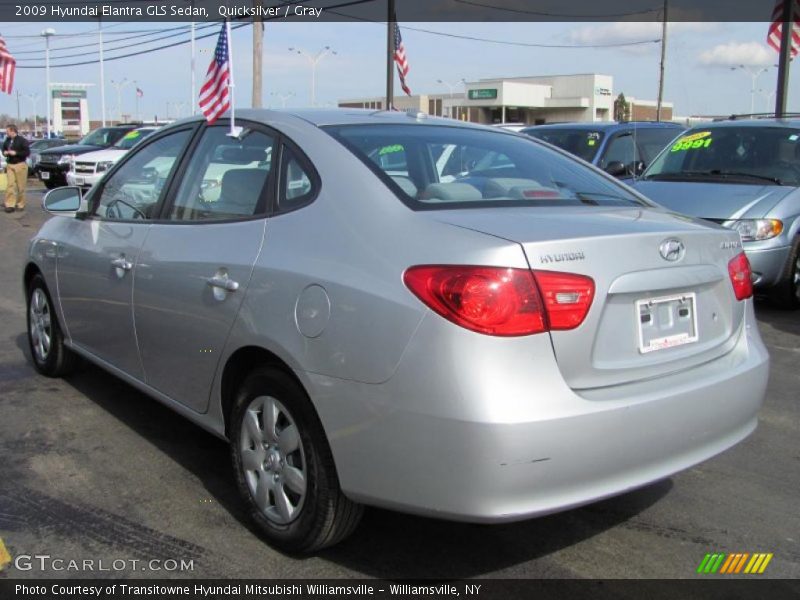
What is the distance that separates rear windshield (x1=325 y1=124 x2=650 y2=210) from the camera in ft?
A: 9.90

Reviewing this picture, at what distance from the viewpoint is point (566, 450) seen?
243 centimetres

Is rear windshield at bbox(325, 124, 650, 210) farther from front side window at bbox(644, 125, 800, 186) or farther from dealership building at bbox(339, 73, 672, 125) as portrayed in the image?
dealership building at bbox(339, 73, 672, 125)

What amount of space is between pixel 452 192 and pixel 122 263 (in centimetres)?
186

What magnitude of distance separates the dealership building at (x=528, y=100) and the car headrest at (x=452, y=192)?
210 ft

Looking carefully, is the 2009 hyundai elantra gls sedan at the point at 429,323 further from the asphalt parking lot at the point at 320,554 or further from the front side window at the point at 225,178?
the asphalt parking lot at the point at 320,554

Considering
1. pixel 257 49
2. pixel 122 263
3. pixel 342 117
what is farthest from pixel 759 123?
pixel 257 49

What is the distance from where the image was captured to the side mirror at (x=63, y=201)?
15.9 feet

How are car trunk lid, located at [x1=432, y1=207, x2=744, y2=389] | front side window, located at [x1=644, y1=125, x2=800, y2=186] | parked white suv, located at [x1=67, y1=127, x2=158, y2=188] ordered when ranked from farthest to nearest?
parked white suv, located at [x1=67, y1=127, x2=158, y2=188] → front side window, located at [x1=644, y1=125, x2=800, y2=186] → car trunk lid, located at [x1=432, y1=207, x2=744, y2=389]

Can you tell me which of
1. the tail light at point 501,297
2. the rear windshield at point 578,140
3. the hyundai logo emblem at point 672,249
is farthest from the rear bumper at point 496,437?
→ the rear windshield at point 578,140

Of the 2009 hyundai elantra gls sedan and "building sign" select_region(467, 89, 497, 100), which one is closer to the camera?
the 2009 hyundai elantra gls sedan

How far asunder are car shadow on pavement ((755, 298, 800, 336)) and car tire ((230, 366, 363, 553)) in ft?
17.4

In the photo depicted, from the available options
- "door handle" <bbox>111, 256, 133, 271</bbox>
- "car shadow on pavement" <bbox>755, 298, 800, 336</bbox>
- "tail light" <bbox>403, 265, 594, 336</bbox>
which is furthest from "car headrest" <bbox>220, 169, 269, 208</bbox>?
"car shadow on pavement" <bbox>755, 298, 800, 336</bbox>

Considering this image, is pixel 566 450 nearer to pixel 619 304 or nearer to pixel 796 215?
pixel 619 304

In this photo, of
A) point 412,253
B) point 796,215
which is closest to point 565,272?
point 412,253
